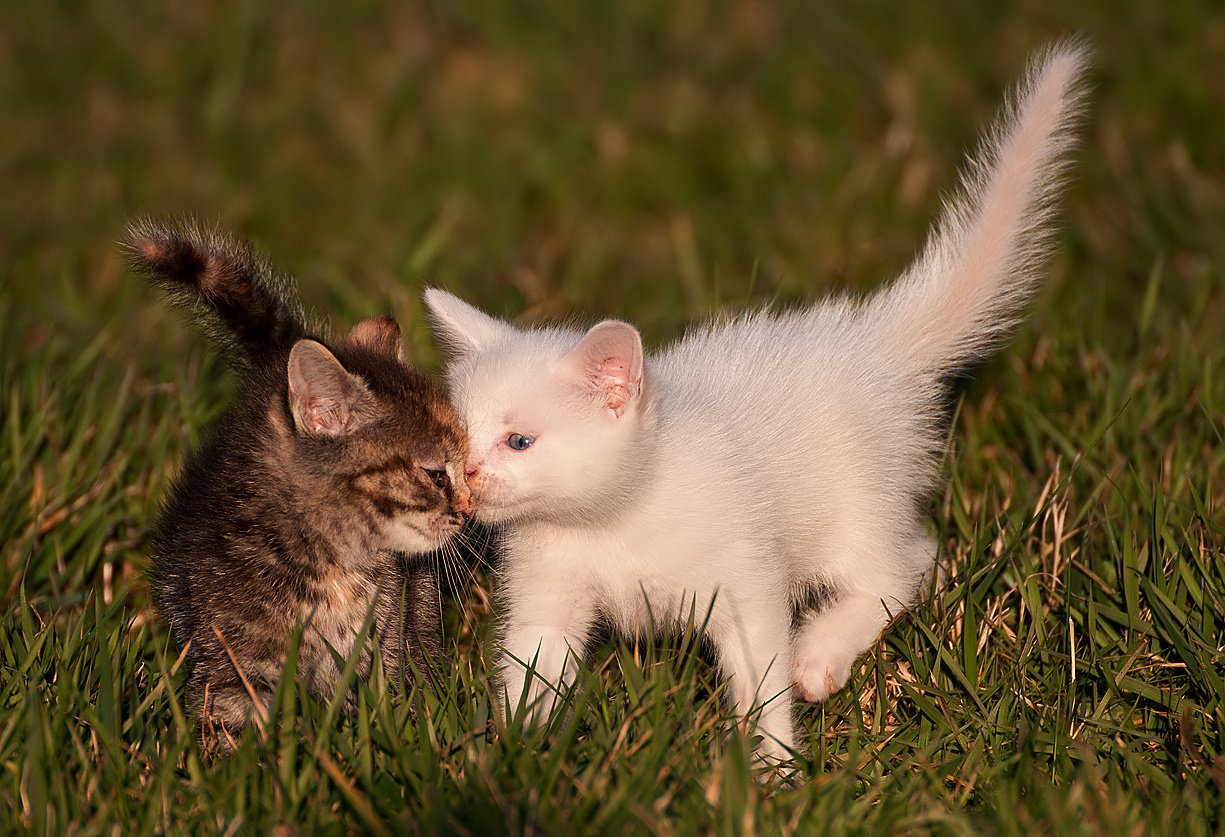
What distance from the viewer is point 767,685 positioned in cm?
281

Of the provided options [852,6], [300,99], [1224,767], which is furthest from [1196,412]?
[300,99]

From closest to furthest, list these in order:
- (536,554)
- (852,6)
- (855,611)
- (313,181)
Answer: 1. (536,554)
2. (855,611)
3. (313,181)
4. (852,6)

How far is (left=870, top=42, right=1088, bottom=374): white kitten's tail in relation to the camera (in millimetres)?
3270

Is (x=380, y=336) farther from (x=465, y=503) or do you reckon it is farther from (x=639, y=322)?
(x=639, y=322)

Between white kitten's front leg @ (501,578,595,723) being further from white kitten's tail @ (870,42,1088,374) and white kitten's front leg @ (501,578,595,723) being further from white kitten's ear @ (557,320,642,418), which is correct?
white kitten's tail @ (870,42,1088,374)

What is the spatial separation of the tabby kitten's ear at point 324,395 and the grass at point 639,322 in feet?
2.10

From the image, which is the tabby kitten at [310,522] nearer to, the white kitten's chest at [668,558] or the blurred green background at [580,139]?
the white kitten's chest at [668,558]

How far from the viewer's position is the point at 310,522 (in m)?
2.83

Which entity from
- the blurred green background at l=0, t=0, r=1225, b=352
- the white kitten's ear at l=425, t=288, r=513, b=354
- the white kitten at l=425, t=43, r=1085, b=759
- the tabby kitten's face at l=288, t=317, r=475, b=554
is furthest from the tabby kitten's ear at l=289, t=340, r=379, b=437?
the blurred green background at l=0, t=0, r=1225, b=352

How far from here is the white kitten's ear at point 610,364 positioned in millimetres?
2705

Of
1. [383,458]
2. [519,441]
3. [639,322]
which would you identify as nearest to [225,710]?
[383,458]

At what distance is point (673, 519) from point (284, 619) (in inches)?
38.0

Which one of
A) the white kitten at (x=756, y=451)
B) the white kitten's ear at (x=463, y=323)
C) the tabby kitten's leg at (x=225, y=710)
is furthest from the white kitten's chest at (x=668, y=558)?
the tabby kitten's leg at (x=225, y=710)

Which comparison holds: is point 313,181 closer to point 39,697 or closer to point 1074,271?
point 1074,271
